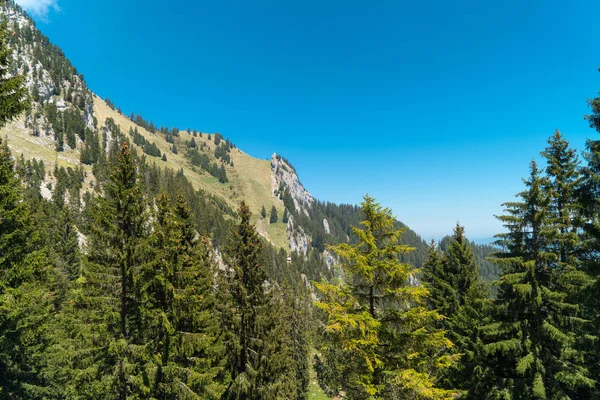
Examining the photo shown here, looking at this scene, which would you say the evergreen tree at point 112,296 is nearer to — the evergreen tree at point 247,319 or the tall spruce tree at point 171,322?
the tall spruce tree at point 171,322

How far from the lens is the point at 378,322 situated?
1058cm

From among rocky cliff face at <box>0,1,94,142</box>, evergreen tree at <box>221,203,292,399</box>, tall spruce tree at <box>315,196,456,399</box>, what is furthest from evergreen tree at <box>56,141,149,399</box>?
rocky cliff face at <box>0,1,94,142</box>

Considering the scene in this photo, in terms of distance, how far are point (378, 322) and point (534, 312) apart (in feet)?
29.6

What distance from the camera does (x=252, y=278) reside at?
16969mm

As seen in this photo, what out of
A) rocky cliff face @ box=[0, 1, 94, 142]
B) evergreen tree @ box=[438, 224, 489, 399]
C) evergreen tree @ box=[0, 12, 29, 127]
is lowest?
evergreen tree @ box=[438, 224, 489, 399]

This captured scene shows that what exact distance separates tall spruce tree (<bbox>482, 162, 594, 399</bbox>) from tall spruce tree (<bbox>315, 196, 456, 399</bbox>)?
5.06 m

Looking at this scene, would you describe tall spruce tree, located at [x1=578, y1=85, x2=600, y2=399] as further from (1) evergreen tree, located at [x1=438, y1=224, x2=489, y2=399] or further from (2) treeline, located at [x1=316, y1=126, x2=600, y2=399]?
(1) evergreen tree, located at [x1=438, y1=224, x2=489, y2=399]

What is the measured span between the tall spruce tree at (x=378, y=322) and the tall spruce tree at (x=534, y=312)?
199 inches

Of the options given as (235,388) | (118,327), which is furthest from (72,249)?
(235,388)

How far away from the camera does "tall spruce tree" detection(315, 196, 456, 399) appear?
10.3 meters

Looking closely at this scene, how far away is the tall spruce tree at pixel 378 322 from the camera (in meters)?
10.3

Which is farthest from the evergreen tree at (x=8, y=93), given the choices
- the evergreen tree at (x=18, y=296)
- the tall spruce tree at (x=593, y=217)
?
the tall spruce tree at (x=593, y=217)

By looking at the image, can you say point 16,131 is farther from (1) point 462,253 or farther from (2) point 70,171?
(1) point 462,253

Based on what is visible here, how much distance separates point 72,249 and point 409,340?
4672 cm
